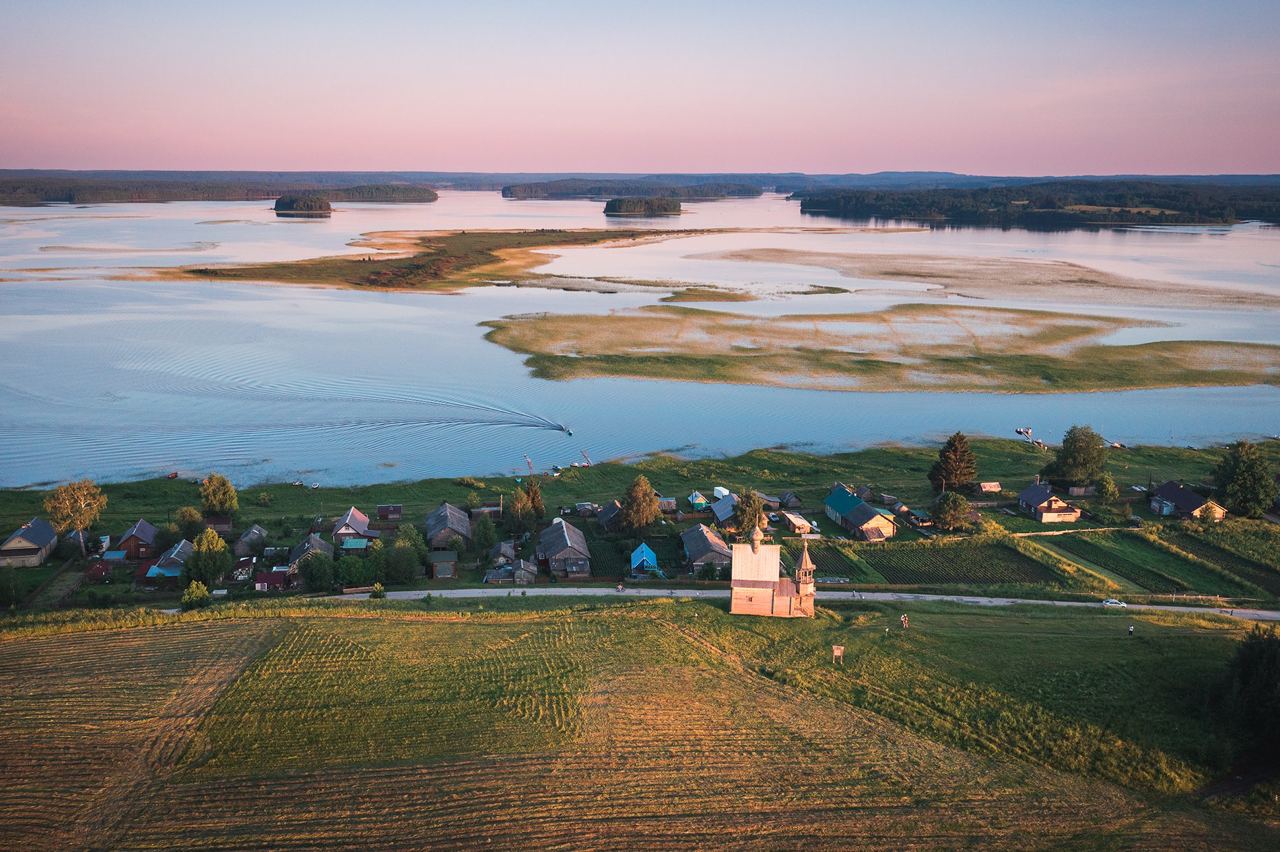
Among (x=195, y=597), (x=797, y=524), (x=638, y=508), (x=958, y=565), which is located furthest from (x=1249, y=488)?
(x=195, y=597)

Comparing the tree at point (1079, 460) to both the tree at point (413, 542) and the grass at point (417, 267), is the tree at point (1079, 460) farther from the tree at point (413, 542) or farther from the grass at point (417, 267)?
the grass at point (417, 267)

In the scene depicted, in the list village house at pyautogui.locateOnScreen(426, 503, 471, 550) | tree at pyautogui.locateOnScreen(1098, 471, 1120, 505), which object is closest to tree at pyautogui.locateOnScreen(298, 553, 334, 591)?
village house at pyautogui.locateOnScreen(426, 503, 471, 550)

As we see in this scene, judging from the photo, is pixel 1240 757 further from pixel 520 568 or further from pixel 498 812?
pixel 520 568

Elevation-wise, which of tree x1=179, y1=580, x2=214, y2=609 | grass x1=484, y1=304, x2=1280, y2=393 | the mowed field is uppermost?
grass x1=484, y1=304, x2=1280, y2=393

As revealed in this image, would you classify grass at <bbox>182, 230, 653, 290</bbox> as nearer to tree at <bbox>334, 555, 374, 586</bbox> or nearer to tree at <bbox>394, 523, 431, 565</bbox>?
tree at <bbox>394, 523, 431, 565</bbox>

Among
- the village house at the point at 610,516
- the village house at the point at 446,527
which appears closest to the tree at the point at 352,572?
the village house at the point at 446,527

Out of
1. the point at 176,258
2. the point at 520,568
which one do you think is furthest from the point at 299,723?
the point at 176,258
